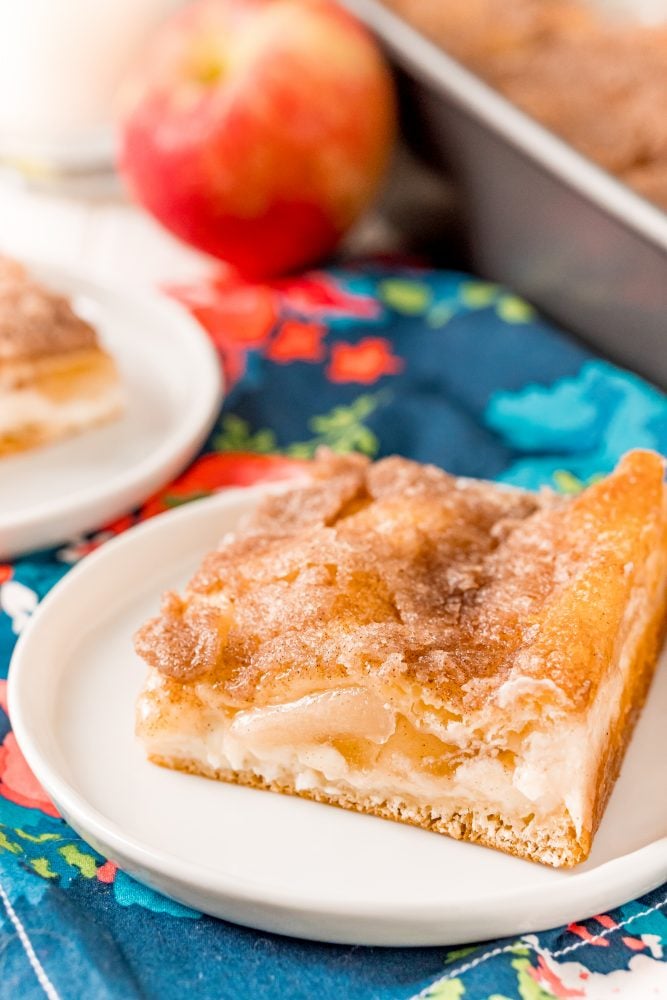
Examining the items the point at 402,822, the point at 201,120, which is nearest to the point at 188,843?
the point at 402,822

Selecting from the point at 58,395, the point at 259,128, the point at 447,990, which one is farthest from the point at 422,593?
the point at 259,128

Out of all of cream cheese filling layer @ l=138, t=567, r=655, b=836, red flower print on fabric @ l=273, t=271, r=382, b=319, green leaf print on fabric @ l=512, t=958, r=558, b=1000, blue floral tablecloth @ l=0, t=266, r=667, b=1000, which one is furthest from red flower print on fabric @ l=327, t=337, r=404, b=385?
green leaf print on fabric @ l=512, t=958, r=558, b=1000

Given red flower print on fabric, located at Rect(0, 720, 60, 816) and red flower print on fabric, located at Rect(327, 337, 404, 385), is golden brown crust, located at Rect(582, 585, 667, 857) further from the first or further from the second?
red flower print on fabric, located at Rect(327, 337, 404, 385)

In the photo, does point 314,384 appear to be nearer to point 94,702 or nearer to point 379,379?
point 379,379

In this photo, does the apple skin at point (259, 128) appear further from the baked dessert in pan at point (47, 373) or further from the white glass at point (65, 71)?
the baked dessert in pan at point (47, 373)

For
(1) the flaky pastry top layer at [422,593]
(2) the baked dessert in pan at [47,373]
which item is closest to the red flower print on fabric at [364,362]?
(2) the baked dessert in pan at [47,373]

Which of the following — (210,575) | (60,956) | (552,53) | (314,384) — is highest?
(552,53)

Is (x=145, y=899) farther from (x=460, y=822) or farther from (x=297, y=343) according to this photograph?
(x=297, y=343)

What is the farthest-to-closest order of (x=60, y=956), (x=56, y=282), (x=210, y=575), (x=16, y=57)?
(x=16, y=57) < (x=56, y=282) < (x=210, y=575) < (x=60, y=956)
